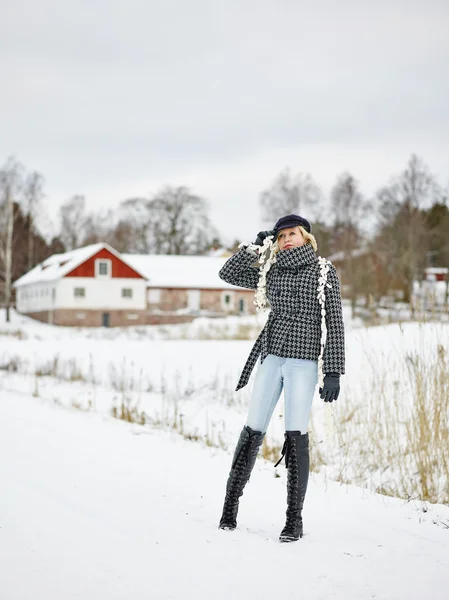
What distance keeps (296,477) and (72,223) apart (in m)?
61.2

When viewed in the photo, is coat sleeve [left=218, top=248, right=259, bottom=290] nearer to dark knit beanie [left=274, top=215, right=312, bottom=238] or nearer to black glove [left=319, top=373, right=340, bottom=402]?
dark knit beanie [left=274, top=215, right=312, bottom=238]

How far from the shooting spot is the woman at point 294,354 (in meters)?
4.22

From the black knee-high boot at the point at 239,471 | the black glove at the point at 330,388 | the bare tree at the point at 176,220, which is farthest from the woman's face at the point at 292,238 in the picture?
the bare tree at the point at 176,220

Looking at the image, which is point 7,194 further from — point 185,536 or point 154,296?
point 185,536

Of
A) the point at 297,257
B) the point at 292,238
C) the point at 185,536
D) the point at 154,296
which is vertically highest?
the point at 292,238

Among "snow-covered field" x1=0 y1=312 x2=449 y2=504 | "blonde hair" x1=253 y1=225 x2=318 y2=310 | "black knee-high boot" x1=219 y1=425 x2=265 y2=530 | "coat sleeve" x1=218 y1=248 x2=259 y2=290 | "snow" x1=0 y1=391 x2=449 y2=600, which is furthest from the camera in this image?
"snow-covered field" x1=0 y1=312 x2=449 y2=504

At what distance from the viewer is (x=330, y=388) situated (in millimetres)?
4102

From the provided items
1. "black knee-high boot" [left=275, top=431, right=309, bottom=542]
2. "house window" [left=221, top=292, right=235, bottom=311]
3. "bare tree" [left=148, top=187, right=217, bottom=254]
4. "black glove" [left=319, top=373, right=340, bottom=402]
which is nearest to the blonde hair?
"black glove" [left=319, top=373, right=340, bottom=402]

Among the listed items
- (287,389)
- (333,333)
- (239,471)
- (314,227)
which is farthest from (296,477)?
(314,227)

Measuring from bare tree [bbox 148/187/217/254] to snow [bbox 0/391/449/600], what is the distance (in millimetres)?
57117

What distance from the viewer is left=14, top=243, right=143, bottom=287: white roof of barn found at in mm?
44156

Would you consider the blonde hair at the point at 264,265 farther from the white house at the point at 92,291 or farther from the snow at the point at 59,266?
the snow at the point at 59,266

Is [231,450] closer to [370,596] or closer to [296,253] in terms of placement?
[296,253]

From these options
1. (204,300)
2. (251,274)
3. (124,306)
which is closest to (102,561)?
(251,274)
